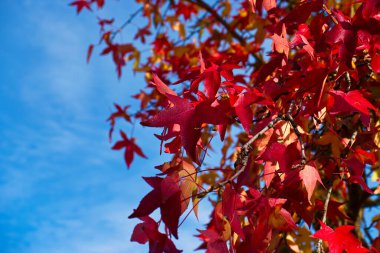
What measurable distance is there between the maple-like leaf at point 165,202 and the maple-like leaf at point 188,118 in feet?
0.21

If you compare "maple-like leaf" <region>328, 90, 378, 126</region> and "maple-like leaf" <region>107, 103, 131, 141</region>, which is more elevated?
"maple-like leaf" <region>107, 103, 131, 141</region>

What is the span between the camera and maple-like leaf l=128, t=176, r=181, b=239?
633mm

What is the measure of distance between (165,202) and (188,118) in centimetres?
13

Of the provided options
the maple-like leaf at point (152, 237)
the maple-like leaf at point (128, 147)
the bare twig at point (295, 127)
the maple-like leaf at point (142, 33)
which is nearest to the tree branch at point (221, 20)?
the maple-like leaf at point (142, 33)

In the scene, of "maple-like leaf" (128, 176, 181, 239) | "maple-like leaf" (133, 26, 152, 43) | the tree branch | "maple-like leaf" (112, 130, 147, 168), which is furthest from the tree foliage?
"maple-like leaf" (133, 26, 152, 43)

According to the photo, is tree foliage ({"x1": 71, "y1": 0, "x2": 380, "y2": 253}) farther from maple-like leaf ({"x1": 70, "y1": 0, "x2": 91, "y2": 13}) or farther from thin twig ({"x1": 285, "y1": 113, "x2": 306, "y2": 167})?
maple-like leaf ({"x1": 70, "y1": 0, "x2": 91, "y2": 13})

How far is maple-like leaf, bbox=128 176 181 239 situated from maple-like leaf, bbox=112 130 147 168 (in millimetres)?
1205

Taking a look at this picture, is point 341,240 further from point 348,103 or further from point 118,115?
point 118,115

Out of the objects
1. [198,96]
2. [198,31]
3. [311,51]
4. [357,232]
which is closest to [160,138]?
[198,96]

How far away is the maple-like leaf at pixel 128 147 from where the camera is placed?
1875mm

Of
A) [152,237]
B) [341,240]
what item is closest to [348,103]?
[341,240]

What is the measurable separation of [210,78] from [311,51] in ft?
0.65

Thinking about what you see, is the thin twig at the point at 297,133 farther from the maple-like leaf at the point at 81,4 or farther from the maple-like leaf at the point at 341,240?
the maple-like leaf at the point at 81,4

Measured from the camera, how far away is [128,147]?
6.20ft
